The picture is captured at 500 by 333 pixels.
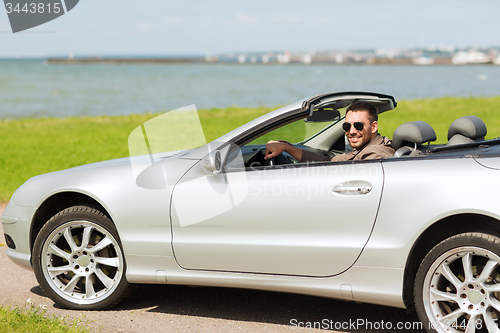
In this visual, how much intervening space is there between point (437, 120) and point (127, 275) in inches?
652

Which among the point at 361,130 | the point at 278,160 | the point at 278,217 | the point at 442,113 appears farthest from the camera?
the point at 442,113

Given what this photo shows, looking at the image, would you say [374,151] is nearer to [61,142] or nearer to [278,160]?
[278,160]

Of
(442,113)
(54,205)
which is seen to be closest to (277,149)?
(54,205)

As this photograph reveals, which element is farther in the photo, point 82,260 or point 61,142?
point 61,142

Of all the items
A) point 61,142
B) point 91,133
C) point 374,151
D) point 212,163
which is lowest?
point 91,133

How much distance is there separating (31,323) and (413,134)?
2875mm

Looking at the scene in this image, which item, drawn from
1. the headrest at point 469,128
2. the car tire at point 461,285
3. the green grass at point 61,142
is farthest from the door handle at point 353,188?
the green grass at point 61,142

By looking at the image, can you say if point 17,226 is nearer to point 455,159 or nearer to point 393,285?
point 393,285

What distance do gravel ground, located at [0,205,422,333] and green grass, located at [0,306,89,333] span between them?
16 cm

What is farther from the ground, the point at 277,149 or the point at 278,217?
the point at 277,149

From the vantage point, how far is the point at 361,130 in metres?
3.89

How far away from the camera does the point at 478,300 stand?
3.17 meters

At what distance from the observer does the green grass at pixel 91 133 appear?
36.5 ft

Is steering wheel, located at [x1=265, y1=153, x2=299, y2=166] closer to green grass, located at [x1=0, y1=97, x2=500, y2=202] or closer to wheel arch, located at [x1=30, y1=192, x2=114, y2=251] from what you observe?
green grass, located at [x1=0, y1=97, x2=500, y2=202]
